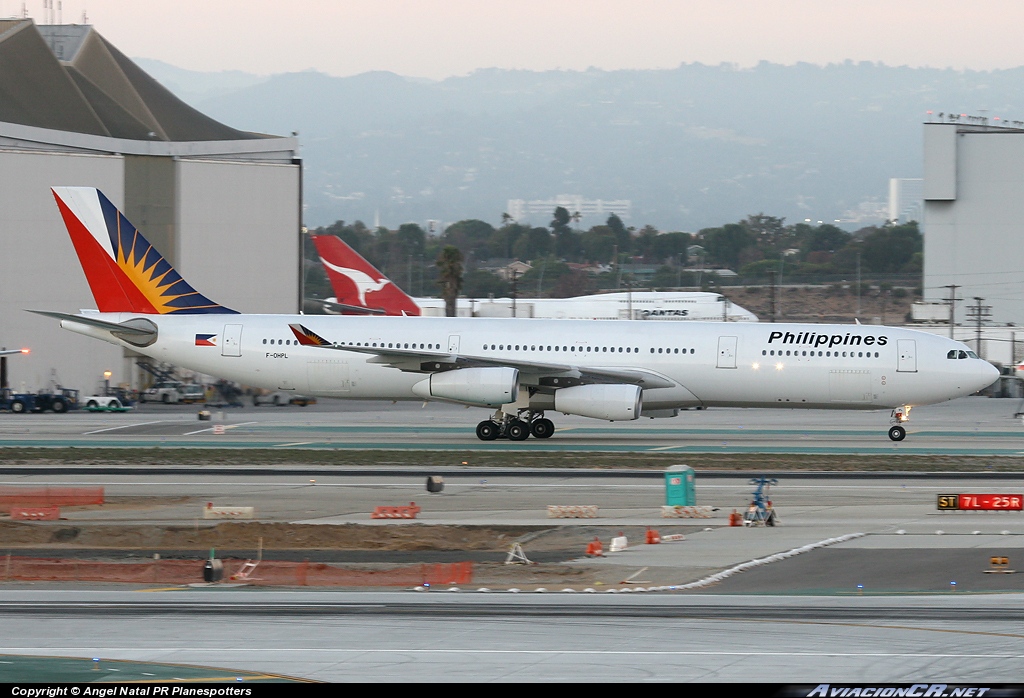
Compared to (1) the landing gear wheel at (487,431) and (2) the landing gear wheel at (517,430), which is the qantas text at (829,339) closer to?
(2) the landing gear wheel at (517,430)

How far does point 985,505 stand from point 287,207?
53.7 metres

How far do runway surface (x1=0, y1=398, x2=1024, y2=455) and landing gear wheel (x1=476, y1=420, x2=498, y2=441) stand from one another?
1.15 ft

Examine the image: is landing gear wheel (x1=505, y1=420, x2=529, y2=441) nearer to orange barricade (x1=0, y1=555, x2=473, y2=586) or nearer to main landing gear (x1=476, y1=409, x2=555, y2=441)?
main landing gear (x1=476, y1=409, x2=555, y2=441)

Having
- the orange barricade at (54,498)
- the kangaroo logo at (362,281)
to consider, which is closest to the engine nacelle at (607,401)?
the orange barricade at (54,498)

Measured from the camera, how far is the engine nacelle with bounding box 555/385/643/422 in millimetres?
33188

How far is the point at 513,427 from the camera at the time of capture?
35094mm

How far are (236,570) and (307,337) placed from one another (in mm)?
18305

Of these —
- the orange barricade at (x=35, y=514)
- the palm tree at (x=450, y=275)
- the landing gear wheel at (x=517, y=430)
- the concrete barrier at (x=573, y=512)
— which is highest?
the palm tree at (x=450, y=275)

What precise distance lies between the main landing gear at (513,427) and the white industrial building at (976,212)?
209 feet

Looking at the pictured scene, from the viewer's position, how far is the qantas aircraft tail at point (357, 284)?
2419 inches

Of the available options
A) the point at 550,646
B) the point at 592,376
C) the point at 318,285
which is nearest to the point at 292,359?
the point at 592,376

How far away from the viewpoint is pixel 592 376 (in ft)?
112

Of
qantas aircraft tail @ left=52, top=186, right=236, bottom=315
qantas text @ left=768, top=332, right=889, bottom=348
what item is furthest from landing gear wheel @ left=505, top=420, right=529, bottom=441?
qantas aircraft tail @ left=52, top=186, right=236, bottom=315
